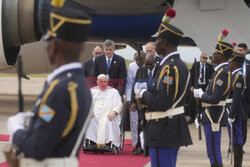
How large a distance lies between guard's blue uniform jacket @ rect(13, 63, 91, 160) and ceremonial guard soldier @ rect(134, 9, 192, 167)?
133cm

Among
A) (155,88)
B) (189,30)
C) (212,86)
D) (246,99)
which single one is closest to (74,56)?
(155,88)

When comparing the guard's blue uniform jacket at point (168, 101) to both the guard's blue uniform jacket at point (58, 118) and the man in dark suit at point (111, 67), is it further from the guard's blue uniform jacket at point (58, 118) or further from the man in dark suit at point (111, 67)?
the man in dark suit at point (111, 67)

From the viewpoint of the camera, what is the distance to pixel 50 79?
203 cm

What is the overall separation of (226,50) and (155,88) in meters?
1.65

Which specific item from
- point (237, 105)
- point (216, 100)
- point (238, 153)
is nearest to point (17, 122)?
Result: point (216, 100)

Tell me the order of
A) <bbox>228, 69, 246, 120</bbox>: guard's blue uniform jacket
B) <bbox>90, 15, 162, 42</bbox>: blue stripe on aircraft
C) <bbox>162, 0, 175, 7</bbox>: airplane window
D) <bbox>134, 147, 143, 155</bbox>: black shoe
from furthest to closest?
<bbox>90, 15, 162, 42</bbox>: blue stripe on aircraft → <bbox>162, 0, 175, 7</bbox>: airplane window → <bbox>134, 147, 143, 155</bbox>: black shoe → <bbox>228, 69, 246, 120</bbox>: guard's blue uniform jacket

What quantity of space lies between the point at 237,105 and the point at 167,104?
2.29 meters

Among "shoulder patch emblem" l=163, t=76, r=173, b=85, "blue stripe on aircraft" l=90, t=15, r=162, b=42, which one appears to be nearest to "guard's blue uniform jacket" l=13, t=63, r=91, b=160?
"shoulder patch emblem" l=163, t=76, r=173, b=85

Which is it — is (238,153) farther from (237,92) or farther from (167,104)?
(167,104)

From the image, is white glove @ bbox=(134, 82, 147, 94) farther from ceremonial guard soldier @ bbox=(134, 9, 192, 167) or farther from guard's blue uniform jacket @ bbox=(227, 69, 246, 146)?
guard's blue uniform jacket @ bbox=(227, 69, 246, 146)

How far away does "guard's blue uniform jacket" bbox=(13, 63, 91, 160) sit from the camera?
189 cm

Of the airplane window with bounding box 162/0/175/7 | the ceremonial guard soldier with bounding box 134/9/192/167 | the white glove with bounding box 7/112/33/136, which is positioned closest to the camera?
the white glove with bounding box 7/112/33/136

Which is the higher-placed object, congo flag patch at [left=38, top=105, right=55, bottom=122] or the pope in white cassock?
congo flag patch at [left=38, top=105, right=55, bottom=122]

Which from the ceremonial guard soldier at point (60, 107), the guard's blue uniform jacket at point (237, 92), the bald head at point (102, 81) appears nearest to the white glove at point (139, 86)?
the ceremonial guard soldier at point (60, 107)
